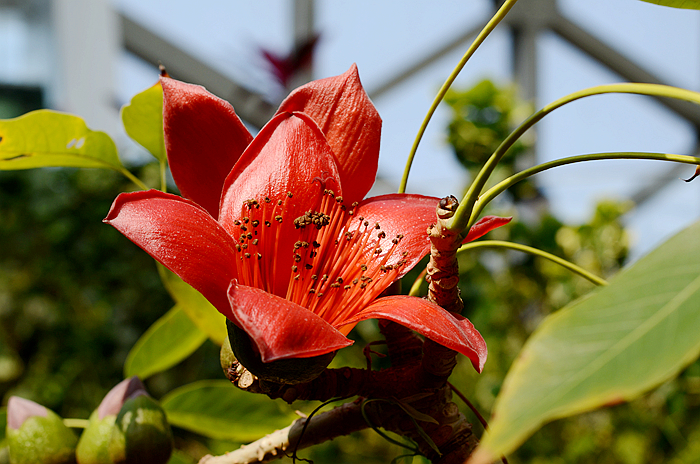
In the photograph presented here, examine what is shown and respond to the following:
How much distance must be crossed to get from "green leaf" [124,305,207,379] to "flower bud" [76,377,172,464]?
0.36ft

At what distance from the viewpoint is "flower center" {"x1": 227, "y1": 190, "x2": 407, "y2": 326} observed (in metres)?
0.28

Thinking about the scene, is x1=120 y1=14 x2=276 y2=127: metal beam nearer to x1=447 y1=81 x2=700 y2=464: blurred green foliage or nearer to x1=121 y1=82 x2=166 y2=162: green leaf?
x1=447 y1=81 x2=700 y2=464: blurred green foliage

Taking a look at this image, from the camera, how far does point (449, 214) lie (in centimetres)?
23

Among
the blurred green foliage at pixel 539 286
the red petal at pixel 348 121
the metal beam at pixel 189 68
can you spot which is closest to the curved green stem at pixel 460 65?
the red petal at pixel 348 121

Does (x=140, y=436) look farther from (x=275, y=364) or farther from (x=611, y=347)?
(x=611, y=347)

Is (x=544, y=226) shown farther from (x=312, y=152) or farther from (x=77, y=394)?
(x=77, y=394)

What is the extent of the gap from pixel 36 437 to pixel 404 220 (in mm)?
281

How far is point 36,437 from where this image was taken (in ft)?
1.16

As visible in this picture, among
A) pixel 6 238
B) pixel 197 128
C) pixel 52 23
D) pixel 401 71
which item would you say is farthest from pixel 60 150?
pixel 401 71

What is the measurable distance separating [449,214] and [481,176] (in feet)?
0.07

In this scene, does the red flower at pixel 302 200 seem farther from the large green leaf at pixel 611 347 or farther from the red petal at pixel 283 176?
the large green leaf at pixel 611 347

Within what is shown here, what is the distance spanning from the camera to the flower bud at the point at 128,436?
333 mm

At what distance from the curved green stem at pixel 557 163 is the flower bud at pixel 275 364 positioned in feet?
0.32

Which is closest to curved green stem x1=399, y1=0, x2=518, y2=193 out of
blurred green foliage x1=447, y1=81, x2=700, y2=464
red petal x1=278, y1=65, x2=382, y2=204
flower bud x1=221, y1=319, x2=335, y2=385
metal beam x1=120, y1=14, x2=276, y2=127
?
red petal x1=278, y1=65, x2=382, y2=204
